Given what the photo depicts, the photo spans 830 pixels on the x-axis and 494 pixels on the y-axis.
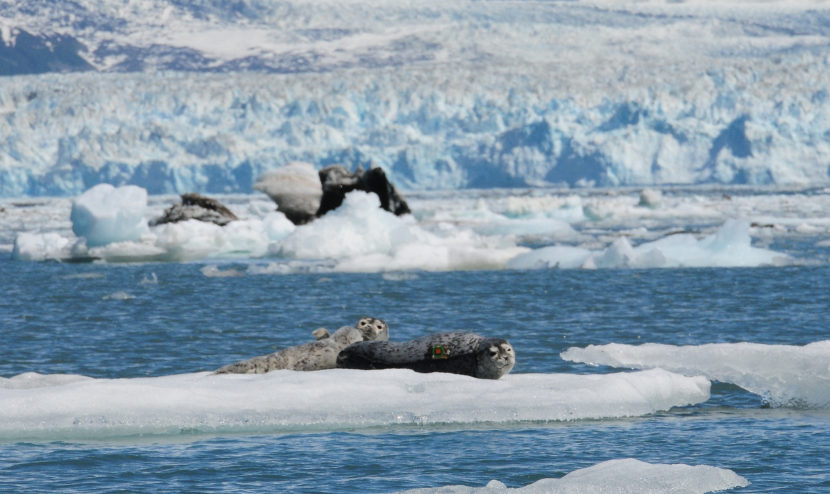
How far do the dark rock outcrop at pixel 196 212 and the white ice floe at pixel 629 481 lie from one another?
27894mm

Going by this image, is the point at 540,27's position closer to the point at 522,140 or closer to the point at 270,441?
the point at 522,140

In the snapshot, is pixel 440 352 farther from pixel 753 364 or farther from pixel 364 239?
pixel 364 239

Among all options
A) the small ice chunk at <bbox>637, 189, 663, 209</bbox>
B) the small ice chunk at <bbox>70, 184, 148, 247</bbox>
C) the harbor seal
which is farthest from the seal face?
the small ice chunk at <bbox>637, 189, 663, 209</bbox>

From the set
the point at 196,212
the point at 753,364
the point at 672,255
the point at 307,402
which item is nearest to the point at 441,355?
the point at 307,402

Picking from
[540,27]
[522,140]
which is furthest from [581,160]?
[540,27]

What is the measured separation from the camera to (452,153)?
72.1m

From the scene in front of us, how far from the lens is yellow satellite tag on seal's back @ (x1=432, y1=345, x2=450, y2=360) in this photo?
35.6ft

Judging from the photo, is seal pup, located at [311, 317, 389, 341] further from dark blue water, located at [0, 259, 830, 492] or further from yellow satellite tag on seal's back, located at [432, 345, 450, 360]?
dark blue water, located at [0, 259, 830, 492]

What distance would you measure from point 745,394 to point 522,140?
61224mm

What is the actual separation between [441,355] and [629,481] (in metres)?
3.72

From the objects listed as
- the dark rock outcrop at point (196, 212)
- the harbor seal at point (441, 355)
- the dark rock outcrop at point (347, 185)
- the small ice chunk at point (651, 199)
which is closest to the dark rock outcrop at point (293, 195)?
the dark rock outcrop at point (347, 185)

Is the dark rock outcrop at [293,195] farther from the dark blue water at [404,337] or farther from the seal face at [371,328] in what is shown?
the seal face at [371,328]

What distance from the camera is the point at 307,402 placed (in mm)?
9523

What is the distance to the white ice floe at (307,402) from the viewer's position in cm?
912
